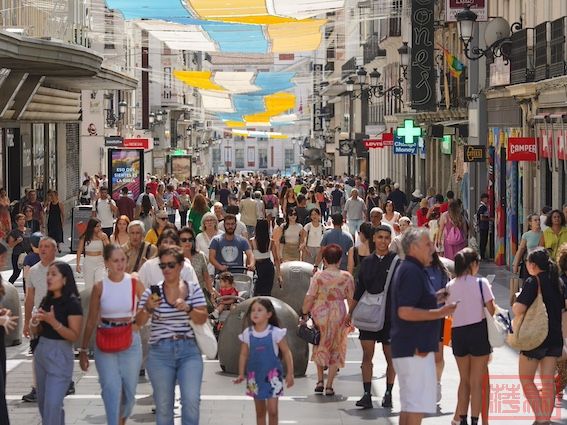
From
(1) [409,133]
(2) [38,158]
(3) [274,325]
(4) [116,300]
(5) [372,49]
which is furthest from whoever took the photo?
(5) [372,49]

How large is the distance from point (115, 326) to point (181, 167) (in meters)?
62.9

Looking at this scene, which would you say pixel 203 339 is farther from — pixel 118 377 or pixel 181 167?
pixel 181 167

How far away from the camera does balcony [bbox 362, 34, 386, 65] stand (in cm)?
6506

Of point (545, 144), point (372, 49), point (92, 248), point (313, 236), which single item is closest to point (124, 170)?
point (545, 144)

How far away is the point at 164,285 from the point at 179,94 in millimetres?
96361

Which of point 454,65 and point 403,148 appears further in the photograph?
point 403,148

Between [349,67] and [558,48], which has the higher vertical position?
[349,67]

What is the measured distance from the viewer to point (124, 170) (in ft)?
128

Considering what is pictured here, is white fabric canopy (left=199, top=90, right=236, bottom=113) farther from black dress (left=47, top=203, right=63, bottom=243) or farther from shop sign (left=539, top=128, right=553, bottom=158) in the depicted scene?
shop sign (left=539, top=128, right=553, bottom=158)

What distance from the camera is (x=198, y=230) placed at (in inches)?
951

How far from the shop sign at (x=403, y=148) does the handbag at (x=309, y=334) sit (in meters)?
30.2

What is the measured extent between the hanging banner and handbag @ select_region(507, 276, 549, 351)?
104ft

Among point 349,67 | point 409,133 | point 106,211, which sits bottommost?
point 106,211

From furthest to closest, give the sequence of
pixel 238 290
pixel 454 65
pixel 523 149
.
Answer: pixel 454 65
pixel 523 149
pixel 238 290
